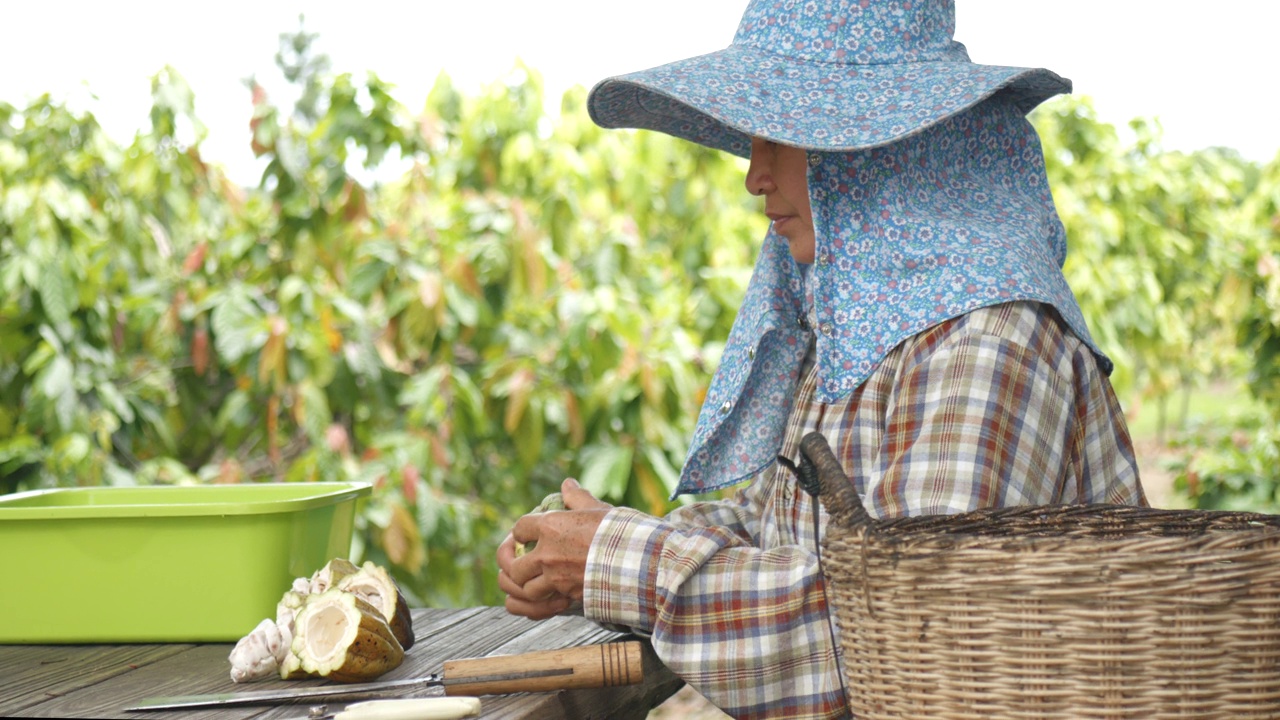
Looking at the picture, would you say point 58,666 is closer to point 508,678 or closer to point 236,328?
point 508,678

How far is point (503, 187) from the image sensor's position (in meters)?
3.79

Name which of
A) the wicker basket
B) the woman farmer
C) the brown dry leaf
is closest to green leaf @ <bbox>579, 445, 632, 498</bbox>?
the brown dry leaf

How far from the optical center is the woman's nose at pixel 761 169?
5.10 feet

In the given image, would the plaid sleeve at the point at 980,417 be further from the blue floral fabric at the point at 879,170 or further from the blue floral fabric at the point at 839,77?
the blue floral fabric at the point at 839,77

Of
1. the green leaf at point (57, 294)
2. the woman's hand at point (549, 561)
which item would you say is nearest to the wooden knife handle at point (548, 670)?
the woman's hand at point (549, 561)

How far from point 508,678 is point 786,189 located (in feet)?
2.33

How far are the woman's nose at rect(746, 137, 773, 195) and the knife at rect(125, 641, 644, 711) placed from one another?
635mm

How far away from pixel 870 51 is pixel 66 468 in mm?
2177

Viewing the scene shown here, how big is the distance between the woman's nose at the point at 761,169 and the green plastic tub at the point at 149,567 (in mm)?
666

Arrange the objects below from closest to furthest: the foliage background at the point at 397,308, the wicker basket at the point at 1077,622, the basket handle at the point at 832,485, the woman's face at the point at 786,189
→ the wicker basket at the point at 1077,622, the basket handle at the point at 832,485, the woman's face at the point at 786,189, the foliage background at the point at 397,308

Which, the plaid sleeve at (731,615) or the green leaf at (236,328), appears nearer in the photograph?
the plaid sleeve at (731,615)

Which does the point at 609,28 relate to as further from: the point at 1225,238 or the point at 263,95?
the point at 1225,238

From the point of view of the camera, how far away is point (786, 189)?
1541 mm

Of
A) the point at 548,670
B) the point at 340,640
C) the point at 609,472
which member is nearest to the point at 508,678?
the point at 548,670
